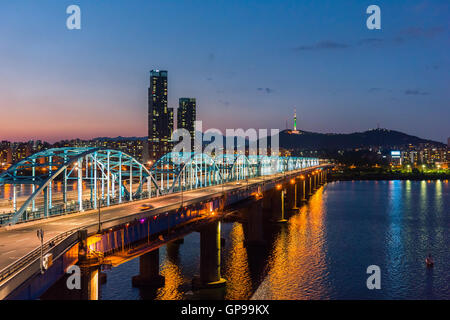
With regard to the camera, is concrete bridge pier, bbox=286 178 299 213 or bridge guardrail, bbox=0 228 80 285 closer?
bridge guardrail, bbox=0 228 80 285

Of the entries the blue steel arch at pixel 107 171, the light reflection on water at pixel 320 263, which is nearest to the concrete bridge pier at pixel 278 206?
the light reflection on water at pixel 320 263

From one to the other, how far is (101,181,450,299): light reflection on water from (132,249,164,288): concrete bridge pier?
0.99 metres

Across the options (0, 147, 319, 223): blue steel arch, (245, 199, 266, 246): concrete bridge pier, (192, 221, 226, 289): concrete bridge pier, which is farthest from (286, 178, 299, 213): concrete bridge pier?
(192, 221, 226, 289): concrete bridge pier

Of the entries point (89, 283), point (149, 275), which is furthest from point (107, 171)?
point (89, 283)

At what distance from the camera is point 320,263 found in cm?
5084

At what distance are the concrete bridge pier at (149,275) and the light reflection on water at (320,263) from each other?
0.99 m

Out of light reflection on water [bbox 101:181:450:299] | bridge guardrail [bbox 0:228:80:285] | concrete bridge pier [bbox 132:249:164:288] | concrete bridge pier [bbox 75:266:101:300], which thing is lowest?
light reflection on water [bbox 101:181:450:299]

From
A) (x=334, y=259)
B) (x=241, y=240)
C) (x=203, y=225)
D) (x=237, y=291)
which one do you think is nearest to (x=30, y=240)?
(x=203, y=225)

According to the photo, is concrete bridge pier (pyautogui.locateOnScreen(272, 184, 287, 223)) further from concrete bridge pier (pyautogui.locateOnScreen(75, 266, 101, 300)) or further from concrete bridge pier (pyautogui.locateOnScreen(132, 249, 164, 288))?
concrete bridge pier (pyautogui.locateOnScreen(75, 266, 101, 300))

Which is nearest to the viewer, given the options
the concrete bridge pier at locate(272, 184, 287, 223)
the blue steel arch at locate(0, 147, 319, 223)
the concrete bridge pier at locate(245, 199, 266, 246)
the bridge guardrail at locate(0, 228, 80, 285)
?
the bridge guardrail at locate(0, 228, 80, 285)

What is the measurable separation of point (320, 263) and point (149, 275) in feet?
69.1

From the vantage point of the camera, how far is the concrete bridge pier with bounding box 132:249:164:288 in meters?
40.9

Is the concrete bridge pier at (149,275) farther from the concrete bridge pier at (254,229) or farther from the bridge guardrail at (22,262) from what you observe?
the concrete bridge pier at (254,229)

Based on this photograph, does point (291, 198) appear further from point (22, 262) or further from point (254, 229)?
point (22, 262)
